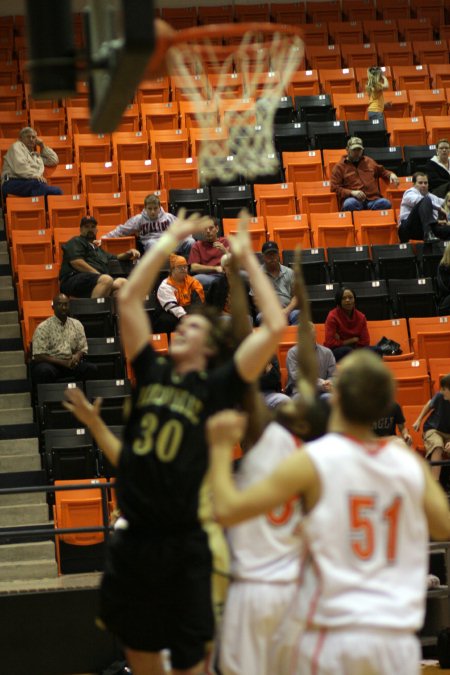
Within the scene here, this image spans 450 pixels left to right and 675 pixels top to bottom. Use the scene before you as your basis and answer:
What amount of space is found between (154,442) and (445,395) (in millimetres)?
5167

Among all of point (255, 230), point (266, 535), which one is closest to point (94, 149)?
point (255, 230)

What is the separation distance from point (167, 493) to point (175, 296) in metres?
6.37

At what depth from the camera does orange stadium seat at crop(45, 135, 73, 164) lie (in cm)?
1367

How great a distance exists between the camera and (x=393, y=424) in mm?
8852

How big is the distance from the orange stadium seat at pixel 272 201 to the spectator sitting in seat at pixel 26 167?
214 centimetres

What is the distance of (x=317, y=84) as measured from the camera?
15.4 meters

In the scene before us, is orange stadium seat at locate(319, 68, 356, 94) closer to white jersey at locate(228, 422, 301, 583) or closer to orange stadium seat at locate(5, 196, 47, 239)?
orange stadium seat at locate(5, 196, 47, 239)

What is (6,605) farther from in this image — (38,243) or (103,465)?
(38,243)

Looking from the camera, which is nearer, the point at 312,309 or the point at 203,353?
the point at 203,353

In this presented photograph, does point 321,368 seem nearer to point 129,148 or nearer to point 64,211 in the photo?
point 64,211

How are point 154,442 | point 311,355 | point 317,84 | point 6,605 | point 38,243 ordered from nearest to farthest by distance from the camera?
point 154,442 → point 311,355 → point 6,605 → point 38,243 → point 317,84

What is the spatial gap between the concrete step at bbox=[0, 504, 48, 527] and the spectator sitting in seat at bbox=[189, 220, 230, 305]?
2547 millimetres

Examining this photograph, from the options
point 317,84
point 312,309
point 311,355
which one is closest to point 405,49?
point 317,84

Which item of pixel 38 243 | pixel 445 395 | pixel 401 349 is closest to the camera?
pixel 445 395
